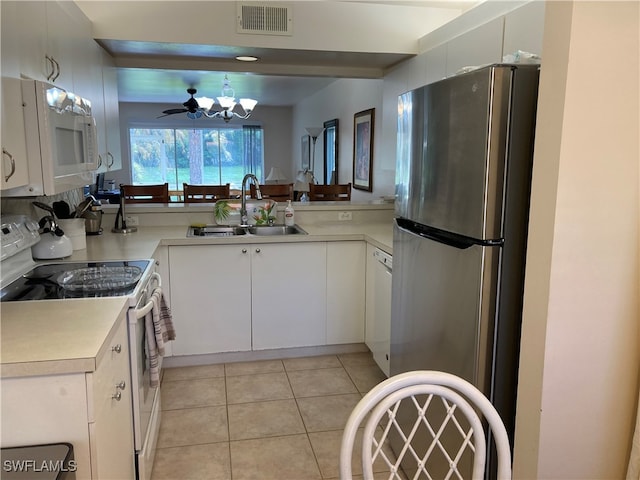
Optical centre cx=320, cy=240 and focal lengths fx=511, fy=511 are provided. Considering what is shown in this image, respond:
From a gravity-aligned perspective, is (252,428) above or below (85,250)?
below

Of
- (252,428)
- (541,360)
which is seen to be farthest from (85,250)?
(541,360)

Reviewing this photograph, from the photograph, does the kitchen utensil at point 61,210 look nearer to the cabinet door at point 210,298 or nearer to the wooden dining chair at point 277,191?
the cabinet door at point 210,298

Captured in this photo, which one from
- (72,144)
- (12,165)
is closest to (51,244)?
(72,144)

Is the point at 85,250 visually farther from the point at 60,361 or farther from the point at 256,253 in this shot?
the point at 60,361

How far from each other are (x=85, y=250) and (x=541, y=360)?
7.42ft

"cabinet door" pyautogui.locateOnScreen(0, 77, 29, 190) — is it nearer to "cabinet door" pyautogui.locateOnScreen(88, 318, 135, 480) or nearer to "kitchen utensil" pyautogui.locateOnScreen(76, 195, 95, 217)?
"cabinet door" pyautogui.locateOnScreen(88, 318, 135, 480)

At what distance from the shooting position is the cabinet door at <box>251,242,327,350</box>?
3.22 metres

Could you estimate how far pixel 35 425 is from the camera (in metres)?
1.28

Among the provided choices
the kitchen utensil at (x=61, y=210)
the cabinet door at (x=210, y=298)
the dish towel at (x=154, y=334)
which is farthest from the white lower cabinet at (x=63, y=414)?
the cabinet door at (x=210, y=298)

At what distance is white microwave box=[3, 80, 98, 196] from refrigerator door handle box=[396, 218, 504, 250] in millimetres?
1332

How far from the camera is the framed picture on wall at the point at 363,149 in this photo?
17.5 ft

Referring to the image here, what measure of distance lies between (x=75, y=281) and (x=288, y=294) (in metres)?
1.47

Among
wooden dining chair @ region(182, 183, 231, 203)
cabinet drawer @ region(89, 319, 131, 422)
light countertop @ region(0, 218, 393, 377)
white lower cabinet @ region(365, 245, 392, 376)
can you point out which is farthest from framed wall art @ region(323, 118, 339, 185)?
cabinet drawer @ region(89, 319, 131, 422)

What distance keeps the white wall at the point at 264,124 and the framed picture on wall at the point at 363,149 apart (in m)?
4.56
